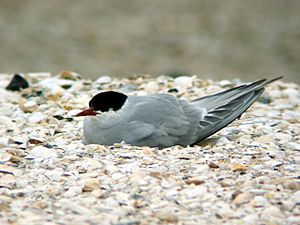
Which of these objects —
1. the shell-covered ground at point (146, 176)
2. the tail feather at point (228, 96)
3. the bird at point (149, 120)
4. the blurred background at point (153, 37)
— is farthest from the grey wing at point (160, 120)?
the blurred background at point (153, 37)

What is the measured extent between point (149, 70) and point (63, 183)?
270 inches

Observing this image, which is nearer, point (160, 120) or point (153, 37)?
point (160, 120)

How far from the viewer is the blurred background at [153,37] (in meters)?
11.0

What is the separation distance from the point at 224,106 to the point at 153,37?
268 inches

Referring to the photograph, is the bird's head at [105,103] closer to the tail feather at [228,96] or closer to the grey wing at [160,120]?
the grey wing at [160,120]

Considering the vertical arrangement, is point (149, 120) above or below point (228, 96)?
below

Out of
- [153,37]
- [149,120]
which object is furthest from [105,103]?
[153,37]

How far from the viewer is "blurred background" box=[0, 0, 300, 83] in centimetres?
1099

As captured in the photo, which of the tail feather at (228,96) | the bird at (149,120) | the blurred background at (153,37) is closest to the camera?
the bird at (149,120)

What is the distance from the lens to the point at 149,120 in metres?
4.80

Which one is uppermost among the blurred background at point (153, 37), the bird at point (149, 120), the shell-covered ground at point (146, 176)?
the blurred background at point (153, 37)

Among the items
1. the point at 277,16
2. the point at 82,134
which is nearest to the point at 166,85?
the point at 82,134

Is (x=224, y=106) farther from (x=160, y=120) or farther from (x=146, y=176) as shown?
(x=146, y=176)

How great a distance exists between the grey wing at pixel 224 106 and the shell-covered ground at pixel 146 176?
0.10 meters
